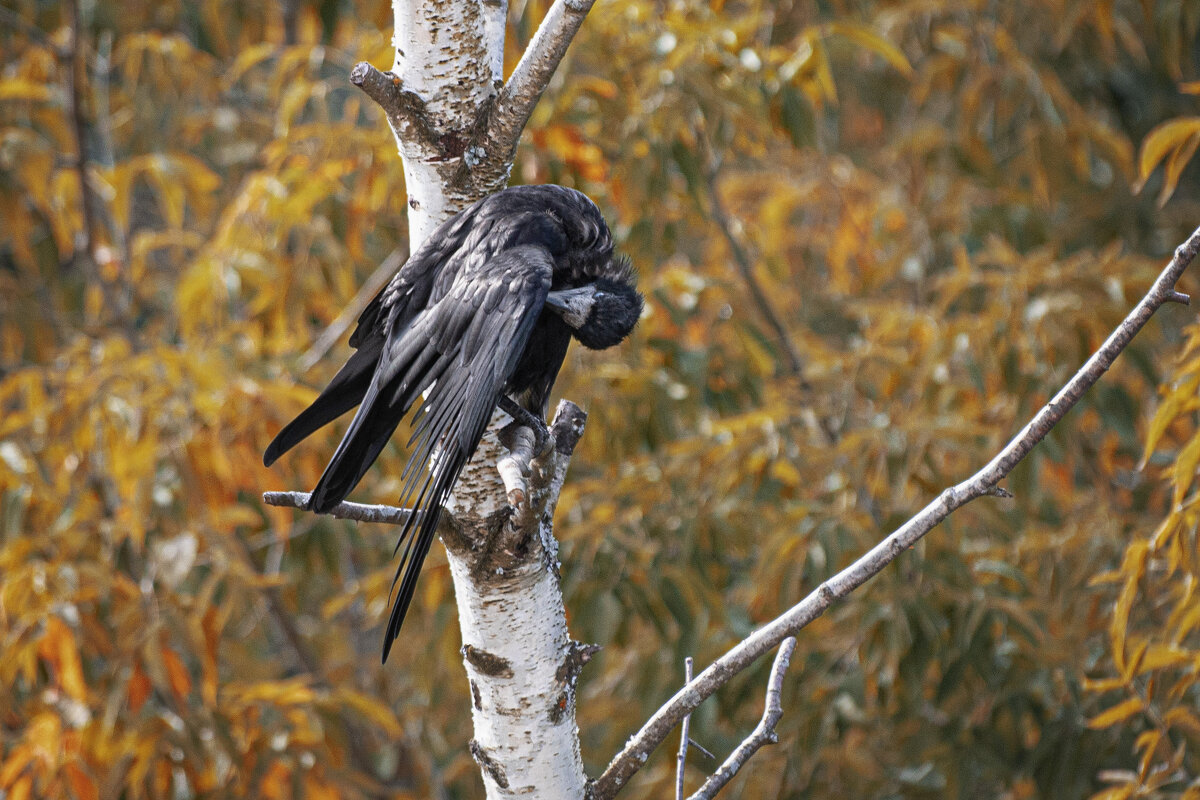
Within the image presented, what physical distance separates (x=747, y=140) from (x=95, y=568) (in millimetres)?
1797

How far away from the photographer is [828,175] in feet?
11.9

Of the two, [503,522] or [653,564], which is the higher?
[503,522]

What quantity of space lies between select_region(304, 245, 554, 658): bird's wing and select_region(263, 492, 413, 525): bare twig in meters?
0.02

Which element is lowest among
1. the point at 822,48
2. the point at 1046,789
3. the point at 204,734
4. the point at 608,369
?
the point at 204,734

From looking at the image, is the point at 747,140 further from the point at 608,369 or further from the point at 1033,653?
the point at 1033,653

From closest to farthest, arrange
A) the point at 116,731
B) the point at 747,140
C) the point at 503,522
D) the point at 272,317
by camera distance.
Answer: the point at 503,522
the point at 116,731
the point at 747,140
the point at 272,317

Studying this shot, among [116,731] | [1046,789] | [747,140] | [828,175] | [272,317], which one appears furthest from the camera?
[828,175]

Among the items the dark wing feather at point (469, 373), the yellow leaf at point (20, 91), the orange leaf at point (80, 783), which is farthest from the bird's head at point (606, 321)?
the yellow leaf at point (20, 91)

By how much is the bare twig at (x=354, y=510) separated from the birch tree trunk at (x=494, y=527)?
0.08 meters

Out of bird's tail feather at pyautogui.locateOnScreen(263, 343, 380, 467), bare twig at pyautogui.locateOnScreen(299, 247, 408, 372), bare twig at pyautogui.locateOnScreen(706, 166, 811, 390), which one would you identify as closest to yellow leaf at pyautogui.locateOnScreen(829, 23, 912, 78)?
bare twig at pyautogui.locateOnScreen(706, 166, 811, 390)

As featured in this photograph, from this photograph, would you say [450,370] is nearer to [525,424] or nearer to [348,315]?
[525,424]

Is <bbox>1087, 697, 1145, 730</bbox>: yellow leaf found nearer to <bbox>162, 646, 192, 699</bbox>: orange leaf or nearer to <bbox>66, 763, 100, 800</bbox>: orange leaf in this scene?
<bbox>162, 646, 192, 699</bbox>: orange leaf

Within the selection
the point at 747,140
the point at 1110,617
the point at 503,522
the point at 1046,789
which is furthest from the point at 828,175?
the point at 503,522

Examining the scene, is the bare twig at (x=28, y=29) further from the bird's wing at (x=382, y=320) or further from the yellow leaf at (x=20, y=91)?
the bird's wing at (x=382, y=320)
